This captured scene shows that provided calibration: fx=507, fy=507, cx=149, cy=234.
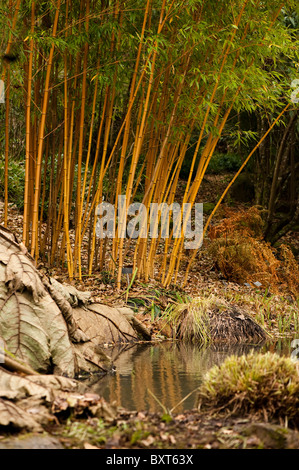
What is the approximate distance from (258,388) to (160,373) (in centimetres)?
126

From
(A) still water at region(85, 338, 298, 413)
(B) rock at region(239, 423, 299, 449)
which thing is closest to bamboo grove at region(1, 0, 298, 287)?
(A) still water at region(85, 338, 298, 413)

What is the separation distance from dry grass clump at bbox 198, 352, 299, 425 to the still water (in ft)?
0.93

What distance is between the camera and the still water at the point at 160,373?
2.50m

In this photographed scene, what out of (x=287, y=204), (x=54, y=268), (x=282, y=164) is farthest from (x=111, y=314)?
(x=287, y=204)

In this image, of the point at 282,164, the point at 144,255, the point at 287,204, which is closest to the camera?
the point at 144,255

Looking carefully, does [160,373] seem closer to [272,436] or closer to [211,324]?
[272,436]

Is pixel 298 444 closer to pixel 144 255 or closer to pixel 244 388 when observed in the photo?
pixel 244 388

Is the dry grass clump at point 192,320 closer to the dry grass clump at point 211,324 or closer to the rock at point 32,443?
the dry grass clump at point 211,324

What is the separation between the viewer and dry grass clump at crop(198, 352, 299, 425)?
1983 millimetres

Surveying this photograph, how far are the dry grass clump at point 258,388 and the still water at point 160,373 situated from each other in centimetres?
28

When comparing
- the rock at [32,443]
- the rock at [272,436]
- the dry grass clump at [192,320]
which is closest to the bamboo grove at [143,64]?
the dry grass clump at [192,320]

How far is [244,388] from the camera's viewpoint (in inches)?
79.6
